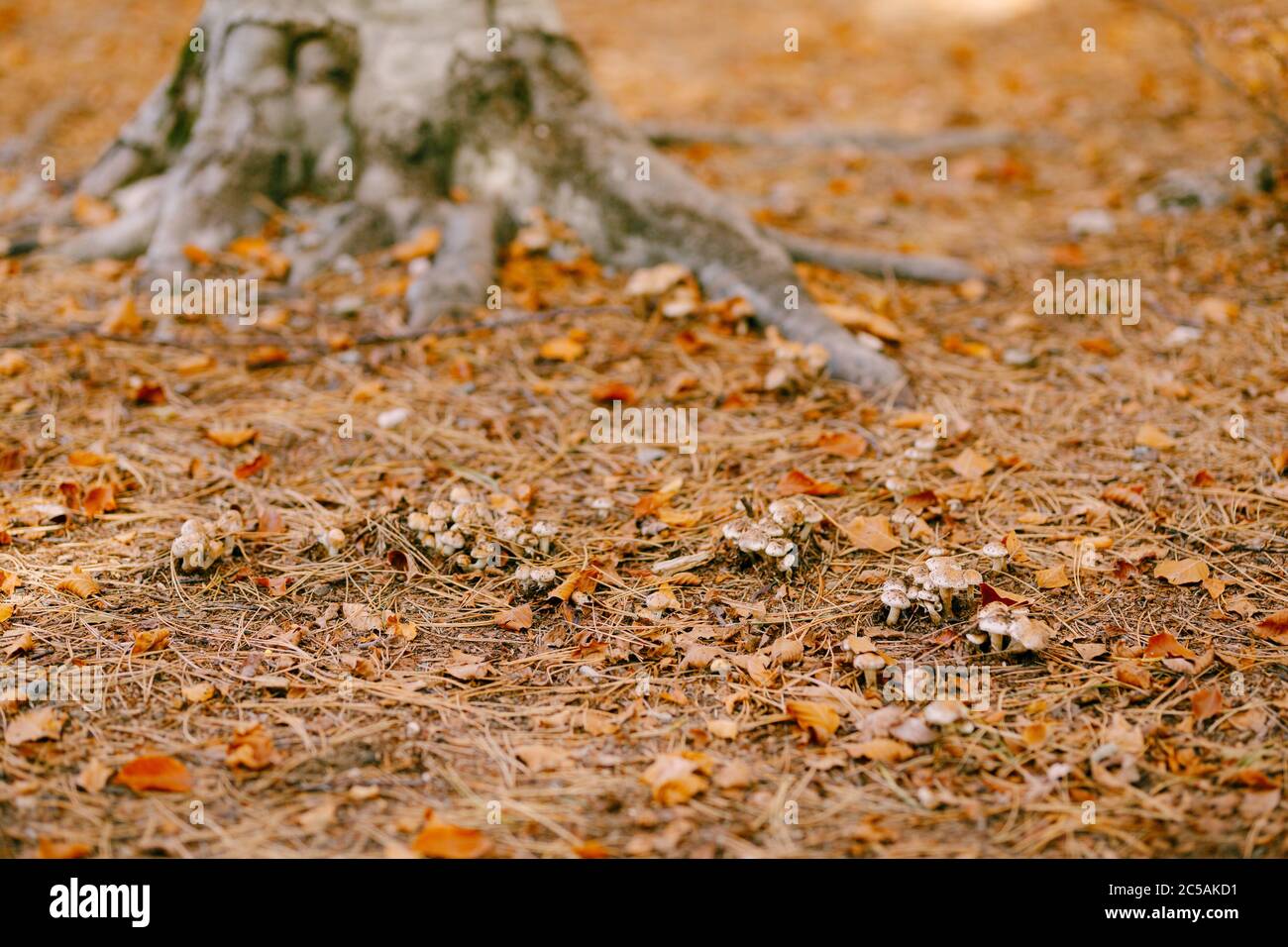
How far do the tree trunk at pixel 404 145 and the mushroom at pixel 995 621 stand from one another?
193cm

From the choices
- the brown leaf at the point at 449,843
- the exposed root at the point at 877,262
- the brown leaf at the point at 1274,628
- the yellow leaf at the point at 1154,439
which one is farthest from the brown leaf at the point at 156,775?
the exposed root at the point at 877,262

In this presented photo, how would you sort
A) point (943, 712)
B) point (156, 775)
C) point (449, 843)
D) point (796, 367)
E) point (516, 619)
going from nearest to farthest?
point (449, 843) → point (156, 775) → point (943, 712) → point (516, 619) → point (796, 367)

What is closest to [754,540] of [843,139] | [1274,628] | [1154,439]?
[1274,628]

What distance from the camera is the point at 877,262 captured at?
4.06 m

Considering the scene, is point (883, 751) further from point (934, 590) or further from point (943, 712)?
point (934, 590)

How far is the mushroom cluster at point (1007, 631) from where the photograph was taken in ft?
7.29

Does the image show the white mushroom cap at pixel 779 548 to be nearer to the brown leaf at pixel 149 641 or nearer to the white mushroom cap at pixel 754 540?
the white mushroom cap at pixel 754 540

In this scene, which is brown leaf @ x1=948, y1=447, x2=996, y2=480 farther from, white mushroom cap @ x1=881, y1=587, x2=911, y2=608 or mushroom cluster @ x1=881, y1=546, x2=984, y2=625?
white mushroom cap @ x1=881, y1=587, x2=911, y2=608

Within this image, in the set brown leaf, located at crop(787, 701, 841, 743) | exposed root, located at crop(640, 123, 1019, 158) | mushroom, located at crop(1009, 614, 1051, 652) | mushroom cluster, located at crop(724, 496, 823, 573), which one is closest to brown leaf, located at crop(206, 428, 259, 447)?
mushroom cluster, located at crop(724, 496, 823, 573)

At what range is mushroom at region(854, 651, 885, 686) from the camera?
2199 millimetres

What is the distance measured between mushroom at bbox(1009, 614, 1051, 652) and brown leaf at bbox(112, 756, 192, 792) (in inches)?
70.7

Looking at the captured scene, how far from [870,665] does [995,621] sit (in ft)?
1.02
